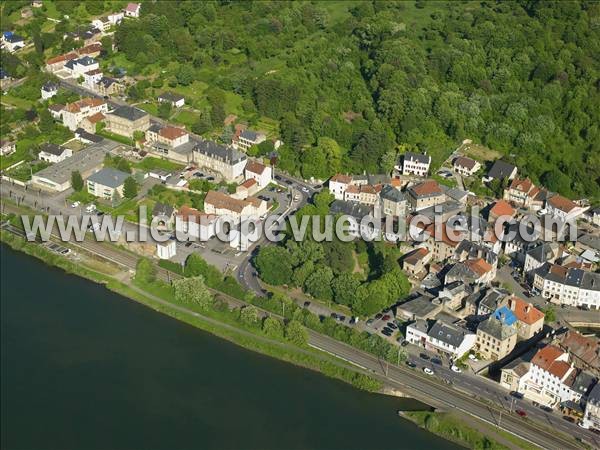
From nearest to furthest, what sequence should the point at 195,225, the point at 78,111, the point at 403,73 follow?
the point at 195,225 → the point at 78,111 → the point at 403,73

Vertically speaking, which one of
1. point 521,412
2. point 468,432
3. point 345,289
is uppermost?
point 345,289

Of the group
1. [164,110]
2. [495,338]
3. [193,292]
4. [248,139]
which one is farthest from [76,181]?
[495,338]

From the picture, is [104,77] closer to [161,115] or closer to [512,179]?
[161,115]

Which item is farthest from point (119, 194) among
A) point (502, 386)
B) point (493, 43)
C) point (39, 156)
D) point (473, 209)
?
point (493, 43)

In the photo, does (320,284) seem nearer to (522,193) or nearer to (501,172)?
(522,193)

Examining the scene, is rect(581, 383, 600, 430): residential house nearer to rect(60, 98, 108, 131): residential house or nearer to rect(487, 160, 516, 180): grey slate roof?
rect(487, 160, 516, 180): grey slate roof
